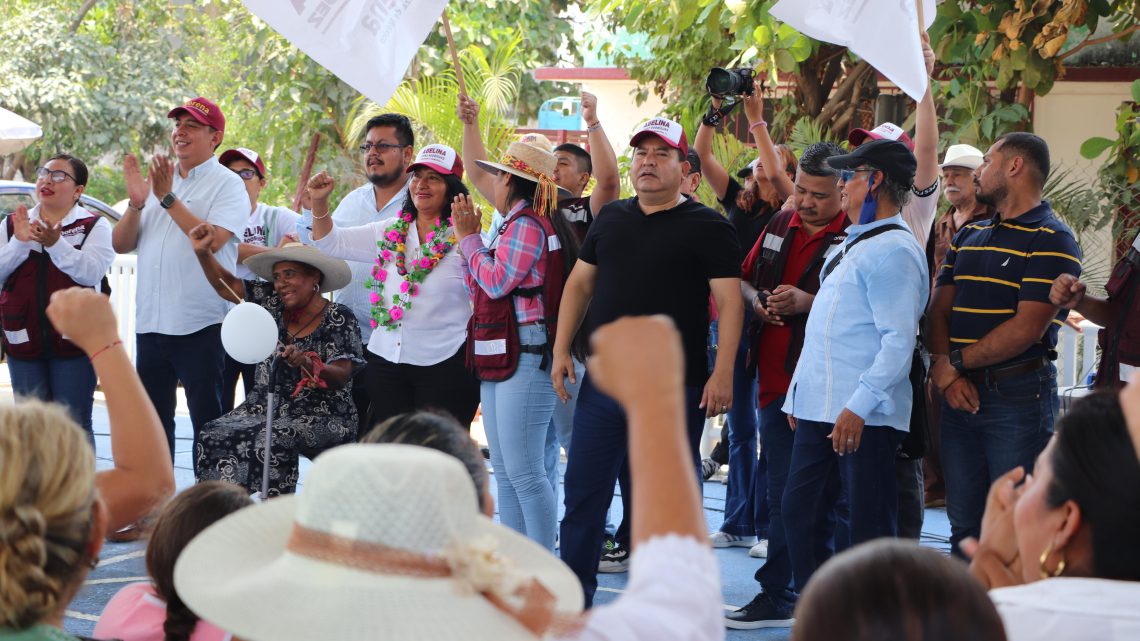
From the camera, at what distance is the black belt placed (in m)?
4.60

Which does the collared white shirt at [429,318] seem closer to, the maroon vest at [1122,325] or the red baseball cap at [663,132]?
the red baseball cap at [663,132]

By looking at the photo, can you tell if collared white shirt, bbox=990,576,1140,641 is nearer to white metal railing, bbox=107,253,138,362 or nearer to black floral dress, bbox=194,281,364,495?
black floral dress, bbox=194,281,364,495

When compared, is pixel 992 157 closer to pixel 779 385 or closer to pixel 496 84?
pixel 779 385

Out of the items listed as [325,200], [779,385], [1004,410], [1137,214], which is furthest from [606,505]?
[1137,214]

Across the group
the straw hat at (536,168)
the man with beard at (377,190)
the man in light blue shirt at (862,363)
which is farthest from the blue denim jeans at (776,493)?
the man with beard at (377,190)

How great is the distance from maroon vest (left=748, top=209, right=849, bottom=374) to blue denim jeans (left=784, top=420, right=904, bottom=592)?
53 cm

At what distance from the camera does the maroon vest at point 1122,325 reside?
461cm

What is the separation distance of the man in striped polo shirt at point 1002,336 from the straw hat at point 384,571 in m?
3.36

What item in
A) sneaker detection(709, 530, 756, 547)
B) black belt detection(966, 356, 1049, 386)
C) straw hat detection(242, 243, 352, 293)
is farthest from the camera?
sneaker detection(709, 530, 756, 547)

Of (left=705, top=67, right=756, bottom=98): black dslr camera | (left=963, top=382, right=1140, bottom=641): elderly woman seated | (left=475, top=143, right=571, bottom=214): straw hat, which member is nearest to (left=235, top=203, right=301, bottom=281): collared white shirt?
(left=475, top=143, right=571, bottom=214): straw hat

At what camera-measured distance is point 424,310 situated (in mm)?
5387

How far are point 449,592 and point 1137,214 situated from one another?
7818mm

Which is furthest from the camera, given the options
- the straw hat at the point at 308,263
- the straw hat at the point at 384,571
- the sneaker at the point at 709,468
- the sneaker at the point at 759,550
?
the sneaker at the point at 709,468

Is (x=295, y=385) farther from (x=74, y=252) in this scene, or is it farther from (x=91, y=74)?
(x=91, y=74)
